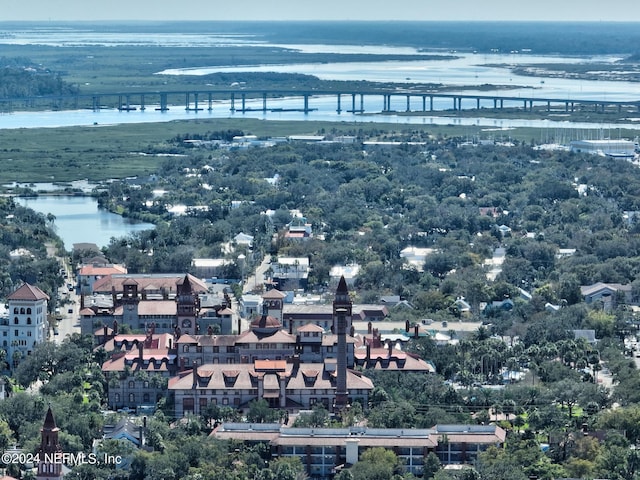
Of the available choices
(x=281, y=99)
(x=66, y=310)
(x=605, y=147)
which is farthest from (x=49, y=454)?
(x=281, y=99)

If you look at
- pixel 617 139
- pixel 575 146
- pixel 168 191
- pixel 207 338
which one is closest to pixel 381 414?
pixel 207 338

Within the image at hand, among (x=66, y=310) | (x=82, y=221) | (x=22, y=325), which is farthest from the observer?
(x=82, y=221)

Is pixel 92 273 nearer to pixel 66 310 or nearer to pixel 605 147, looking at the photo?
pixel 66 310

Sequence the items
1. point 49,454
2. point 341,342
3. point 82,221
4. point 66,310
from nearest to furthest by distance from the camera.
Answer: point 49,454 < point 341,342 < point 66,310 < point 82,221

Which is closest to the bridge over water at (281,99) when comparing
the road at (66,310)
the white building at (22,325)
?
the road at (66,310)

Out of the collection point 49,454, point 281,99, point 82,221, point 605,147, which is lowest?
point 281,99

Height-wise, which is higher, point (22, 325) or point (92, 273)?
point (22, 325)

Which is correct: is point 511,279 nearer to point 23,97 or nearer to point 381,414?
point 381,414

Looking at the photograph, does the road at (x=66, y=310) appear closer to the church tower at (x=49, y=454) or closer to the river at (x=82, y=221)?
the river at (x=82, y=221)
